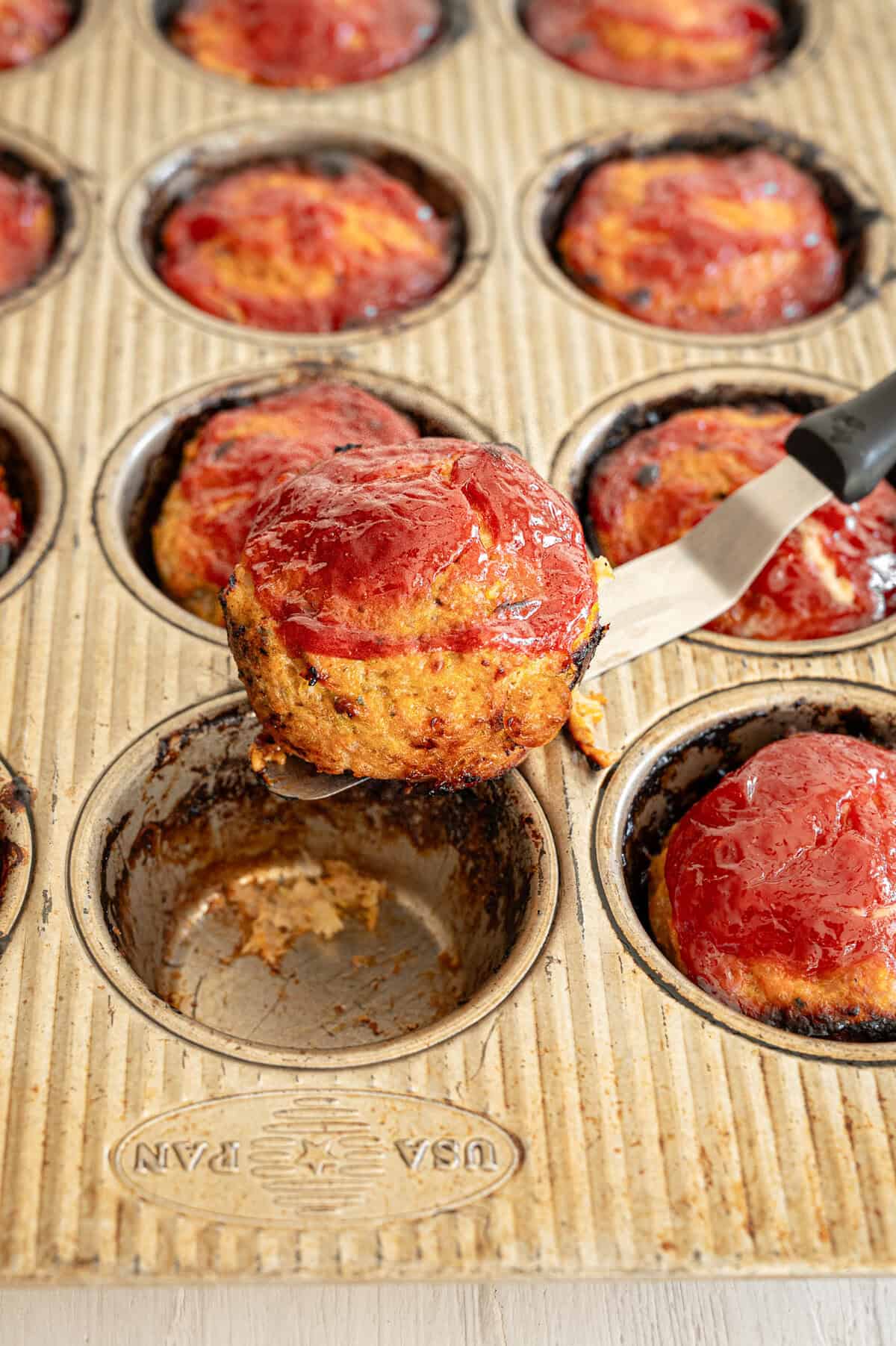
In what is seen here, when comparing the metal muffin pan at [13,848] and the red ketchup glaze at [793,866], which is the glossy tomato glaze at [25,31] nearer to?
the metal muffin pan at [13,848]

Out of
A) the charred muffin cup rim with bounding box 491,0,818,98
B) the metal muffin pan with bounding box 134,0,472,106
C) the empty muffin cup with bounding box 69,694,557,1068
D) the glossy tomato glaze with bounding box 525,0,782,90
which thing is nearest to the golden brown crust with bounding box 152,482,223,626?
the empty muffin cup with bounding box 69,694,557,1068

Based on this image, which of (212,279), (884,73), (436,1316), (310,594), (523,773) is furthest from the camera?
(884,73)

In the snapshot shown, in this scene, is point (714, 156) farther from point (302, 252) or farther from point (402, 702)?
point (402, 702)

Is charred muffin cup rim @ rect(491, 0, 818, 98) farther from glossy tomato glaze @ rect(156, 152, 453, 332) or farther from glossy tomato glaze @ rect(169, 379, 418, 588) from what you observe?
glossy tomato glaze @ rect(169, 379, 418, 588)

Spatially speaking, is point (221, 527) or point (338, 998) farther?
point (221, 527)

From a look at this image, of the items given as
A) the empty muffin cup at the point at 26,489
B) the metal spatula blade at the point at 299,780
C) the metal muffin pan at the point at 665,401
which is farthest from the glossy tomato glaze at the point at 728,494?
the empty muffin cup at the point at 26,489

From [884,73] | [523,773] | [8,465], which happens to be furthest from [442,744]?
[884,73]

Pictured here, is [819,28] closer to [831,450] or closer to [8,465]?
[831,450]
